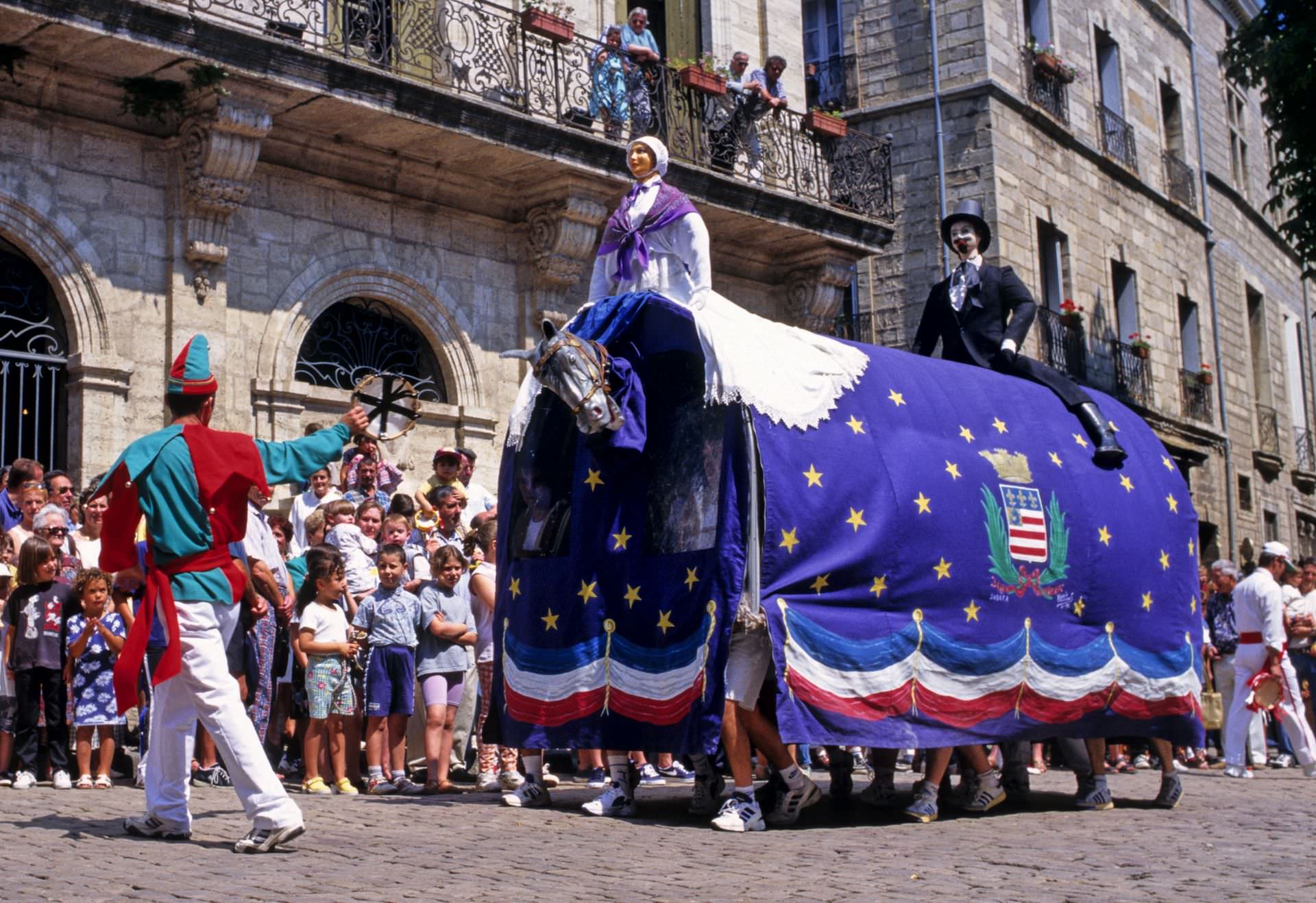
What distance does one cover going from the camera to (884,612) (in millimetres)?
7949

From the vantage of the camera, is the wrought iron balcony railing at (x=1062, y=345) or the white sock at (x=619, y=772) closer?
the white sock at (x=619, y=772)

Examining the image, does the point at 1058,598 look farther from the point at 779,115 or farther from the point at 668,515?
the point at 779,115

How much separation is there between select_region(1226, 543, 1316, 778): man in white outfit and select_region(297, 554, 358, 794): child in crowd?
6.92 m

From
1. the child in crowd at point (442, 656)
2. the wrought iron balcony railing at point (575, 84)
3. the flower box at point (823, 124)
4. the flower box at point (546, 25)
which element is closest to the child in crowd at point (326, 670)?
the child in crowd at point (442, 656)

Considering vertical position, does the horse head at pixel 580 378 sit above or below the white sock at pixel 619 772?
above

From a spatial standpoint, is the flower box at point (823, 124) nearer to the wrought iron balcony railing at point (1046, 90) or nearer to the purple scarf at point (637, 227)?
the wrought iron balcony railing at point (1046, 90)

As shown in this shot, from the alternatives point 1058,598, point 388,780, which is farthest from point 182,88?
point 1058,598

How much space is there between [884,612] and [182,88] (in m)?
7.74

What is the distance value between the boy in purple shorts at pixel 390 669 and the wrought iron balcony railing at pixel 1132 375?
18.0 meters

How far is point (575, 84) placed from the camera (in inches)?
631

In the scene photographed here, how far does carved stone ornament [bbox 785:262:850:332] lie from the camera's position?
18359 millimetres

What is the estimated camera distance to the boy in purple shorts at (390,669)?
9.47 metres

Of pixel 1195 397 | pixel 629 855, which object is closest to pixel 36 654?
pixel 629 855

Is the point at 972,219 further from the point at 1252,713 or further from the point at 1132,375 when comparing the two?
the point at 1132,375
